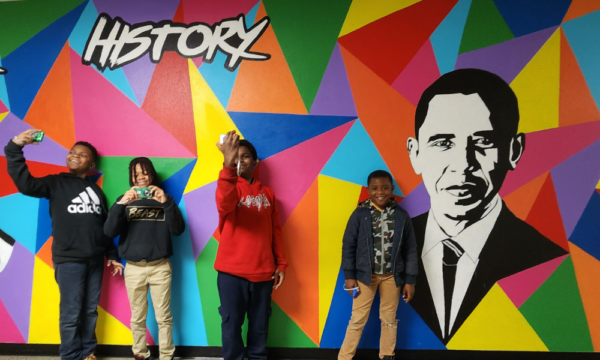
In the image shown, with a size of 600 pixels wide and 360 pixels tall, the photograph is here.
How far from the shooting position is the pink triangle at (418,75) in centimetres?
255

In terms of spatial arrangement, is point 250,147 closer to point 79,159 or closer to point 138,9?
point 79,159

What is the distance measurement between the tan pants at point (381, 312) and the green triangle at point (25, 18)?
10.7 feet

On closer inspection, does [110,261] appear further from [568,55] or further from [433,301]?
[568,55]

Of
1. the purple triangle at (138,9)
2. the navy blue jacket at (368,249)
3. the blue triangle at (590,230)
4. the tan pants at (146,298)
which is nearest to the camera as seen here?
the navy blue jacket at (368,249)

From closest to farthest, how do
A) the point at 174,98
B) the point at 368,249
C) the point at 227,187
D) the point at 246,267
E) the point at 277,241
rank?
the point at 227,187 → the point at 246,267 → the point at 368,249 → the point at 277,241 → the point at 174,98

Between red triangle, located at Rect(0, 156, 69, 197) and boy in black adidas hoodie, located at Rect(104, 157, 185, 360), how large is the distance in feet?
2.57

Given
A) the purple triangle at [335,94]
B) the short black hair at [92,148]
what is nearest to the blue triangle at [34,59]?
the short black hair at [92,148]

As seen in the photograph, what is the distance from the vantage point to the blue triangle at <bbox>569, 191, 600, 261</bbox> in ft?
8.21

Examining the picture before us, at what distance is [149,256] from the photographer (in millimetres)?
2355

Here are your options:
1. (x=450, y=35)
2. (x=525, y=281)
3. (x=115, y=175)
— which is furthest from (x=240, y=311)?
(x=450, y=35)

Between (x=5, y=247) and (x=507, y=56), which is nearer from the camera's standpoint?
(x=507, y=56)

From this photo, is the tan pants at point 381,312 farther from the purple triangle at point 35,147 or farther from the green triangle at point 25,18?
the green triangle at point 25,18

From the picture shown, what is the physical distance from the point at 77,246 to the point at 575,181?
3.85m

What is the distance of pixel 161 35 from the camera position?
261 cm
